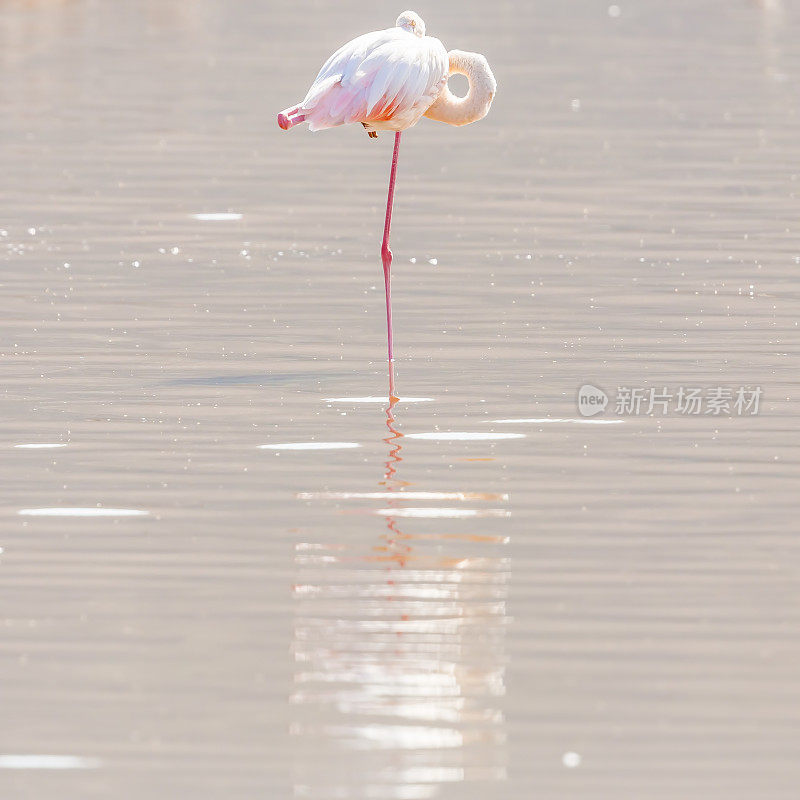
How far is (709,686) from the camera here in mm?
5480

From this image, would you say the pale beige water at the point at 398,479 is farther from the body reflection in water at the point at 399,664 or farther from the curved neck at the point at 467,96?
the curved neck at the point at 467,96

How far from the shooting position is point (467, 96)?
1058cm

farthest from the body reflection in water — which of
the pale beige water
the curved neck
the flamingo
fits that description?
the curved neck

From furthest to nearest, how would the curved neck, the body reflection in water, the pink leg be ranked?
the curved neck → the pink leg → the body reflection in water

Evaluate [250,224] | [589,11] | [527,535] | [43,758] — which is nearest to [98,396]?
[527,535]

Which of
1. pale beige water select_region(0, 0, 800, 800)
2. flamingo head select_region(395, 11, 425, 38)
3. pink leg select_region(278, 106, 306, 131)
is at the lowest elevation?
pale beige water select_region(0, 0, 800, 800)

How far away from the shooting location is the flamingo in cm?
957

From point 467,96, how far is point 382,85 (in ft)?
3.33

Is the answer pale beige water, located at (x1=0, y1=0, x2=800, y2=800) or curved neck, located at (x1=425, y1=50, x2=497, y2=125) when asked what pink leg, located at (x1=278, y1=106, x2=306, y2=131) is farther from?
curved neck, located at (x1=425, y1=50, x2=497, y2=125)

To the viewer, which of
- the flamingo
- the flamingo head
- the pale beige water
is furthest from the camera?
the flamingo head

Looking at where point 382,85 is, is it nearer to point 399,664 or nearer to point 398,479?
point 398,479

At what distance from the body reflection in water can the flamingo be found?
2.84 m

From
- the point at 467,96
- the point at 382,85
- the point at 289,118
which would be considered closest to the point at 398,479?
the point at 289,118

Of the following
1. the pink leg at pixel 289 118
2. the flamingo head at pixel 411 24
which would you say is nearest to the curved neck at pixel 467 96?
the flamingo head at pixel 411 24
